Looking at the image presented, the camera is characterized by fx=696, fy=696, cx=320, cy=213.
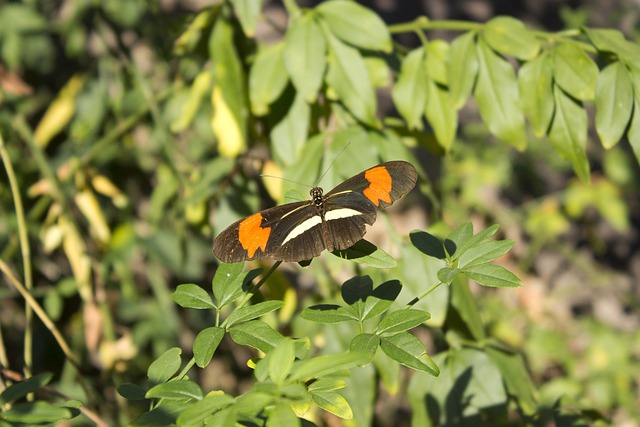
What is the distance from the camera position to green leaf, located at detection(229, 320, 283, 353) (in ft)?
2.67

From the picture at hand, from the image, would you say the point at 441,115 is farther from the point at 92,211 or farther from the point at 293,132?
the point at 92,211

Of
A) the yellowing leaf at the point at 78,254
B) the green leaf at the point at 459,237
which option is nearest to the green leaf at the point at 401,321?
the green leaf at the point at 459,237

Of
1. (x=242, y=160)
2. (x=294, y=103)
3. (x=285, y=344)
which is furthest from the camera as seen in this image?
(x=242, y=160)

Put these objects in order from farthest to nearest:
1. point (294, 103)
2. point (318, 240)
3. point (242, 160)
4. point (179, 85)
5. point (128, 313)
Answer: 1. point (128, 313)
2. point (179, 85)
3. point (242, 160)
4. point (294, 103)
5. point (318, 240)

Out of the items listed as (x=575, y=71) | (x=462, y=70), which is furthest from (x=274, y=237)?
(x=575, y=71)

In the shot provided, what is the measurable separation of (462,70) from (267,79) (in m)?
0.37

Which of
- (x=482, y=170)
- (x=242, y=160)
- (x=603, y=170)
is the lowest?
(x=603, y=170)

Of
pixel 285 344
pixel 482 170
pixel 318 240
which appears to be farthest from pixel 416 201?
pixel 285 344

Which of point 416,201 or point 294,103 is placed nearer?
point 294,103

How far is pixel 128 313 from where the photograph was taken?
2146 millimetres

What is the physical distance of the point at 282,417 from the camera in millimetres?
640

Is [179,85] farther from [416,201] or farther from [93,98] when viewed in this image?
[416,201]

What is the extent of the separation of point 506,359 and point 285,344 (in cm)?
72

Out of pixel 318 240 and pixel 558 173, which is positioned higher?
pixel 318 240
